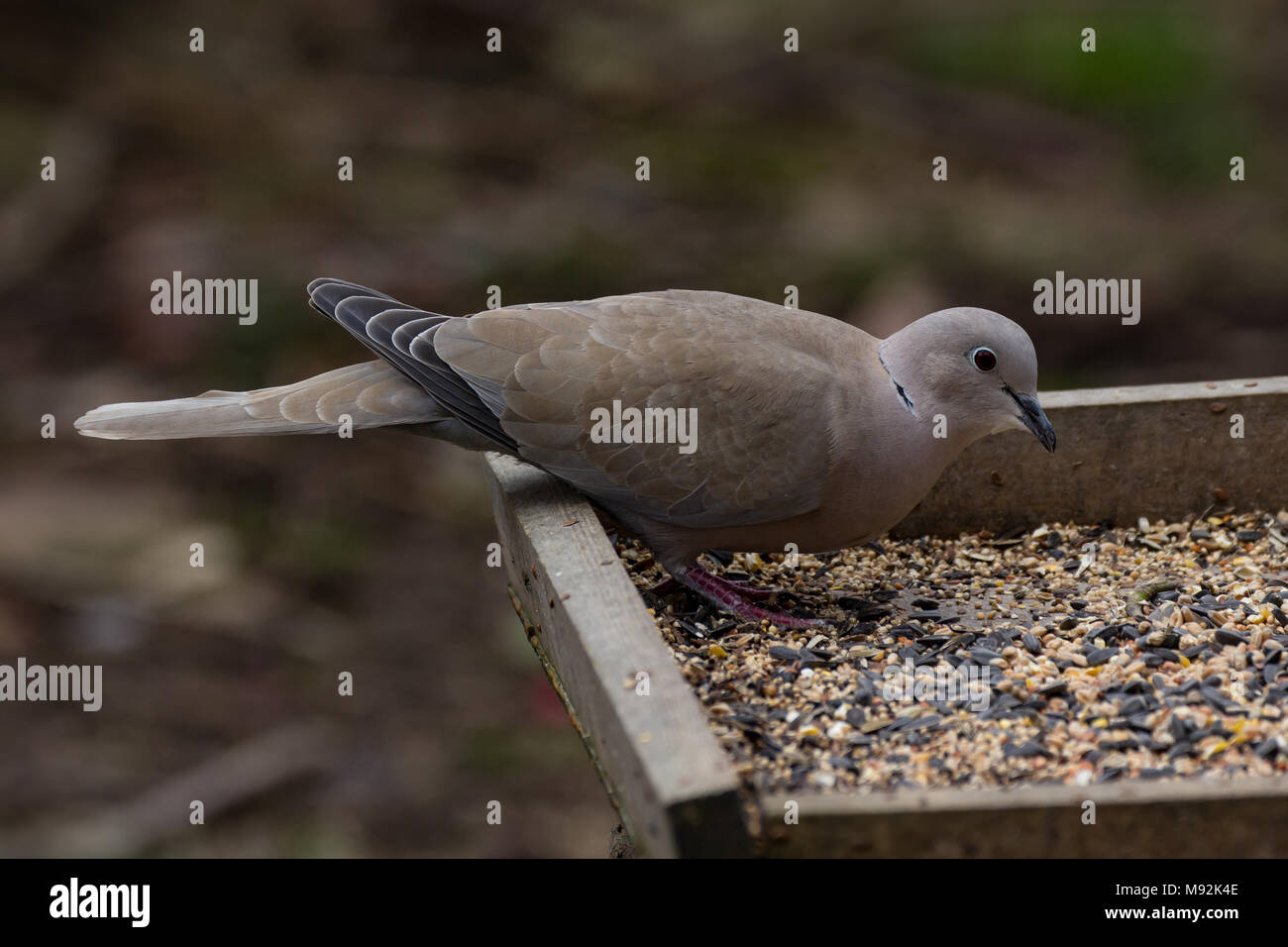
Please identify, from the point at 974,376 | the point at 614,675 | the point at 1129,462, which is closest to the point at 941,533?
the point at 1129,462

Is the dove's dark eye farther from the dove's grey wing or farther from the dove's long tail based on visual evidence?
the dove's long tail

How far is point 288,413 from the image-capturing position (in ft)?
11.6

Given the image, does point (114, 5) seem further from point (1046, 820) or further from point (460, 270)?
point (1046, 820)

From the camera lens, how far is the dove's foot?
3389mm

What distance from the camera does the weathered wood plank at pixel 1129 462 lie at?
153 inches

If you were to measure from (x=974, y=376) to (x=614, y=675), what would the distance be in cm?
127

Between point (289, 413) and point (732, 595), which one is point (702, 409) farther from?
point (289, 413)

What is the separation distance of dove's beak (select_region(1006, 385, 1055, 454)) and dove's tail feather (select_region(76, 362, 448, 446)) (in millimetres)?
1273

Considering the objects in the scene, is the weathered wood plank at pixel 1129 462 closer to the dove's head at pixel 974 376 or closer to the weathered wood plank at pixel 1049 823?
the dove's head at pixel 974 376

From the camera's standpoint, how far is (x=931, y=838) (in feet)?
7.79

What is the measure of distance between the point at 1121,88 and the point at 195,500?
199 inches

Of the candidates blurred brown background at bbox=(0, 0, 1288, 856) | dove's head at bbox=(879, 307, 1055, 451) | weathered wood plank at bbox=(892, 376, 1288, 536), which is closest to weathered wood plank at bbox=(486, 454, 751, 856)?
dove's head at bbox=(879, 307, 1055, 451)

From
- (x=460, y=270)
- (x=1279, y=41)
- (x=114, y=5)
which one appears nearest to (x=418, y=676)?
(x=460, y=270)

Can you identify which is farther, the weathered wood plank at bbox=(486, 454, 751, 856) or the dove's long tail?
the dove's long tail
